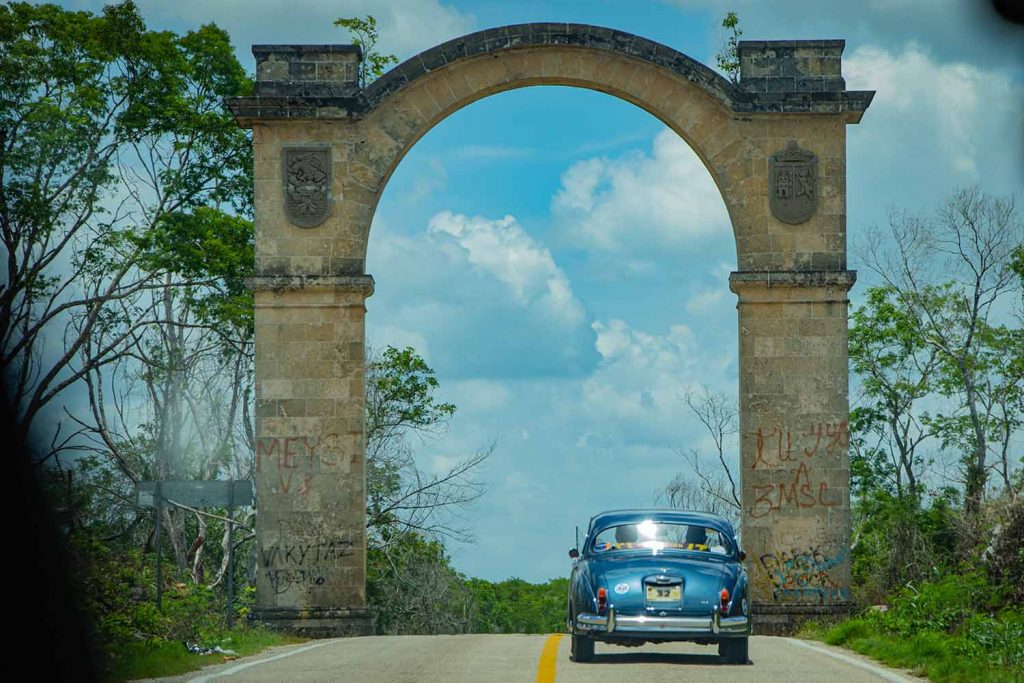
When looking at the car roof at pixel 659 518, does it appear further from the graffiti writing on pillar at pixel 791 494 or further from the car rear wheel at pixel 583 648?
the graffiti writing on pillar at pixel 791 494

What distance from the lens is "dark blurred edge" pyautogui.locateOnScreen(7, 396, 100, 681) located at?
1257cm

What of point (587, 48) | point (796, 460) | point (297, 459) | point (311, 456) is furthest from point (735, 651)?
point (587, 48)

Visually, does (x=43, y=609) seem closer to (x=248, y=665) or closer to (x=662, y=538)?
(x=248, y=665)

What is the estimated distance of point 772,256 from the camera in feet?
76.1

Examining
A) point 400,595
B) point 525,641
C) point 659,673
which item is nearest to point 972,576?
point 525,641

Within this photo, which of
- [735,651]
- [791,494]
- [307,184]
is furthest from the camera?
[307,184]

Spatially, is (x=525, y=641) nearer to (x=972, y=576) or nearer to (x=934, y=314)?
(x=972, y=576)

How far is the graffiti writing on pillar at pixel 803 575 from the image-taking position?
22641 millimetres

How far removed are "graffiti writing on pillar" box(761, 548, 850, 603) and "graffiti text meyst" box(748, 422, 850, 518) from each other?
741 millimetres

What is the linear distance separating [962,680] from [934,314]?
2251cm

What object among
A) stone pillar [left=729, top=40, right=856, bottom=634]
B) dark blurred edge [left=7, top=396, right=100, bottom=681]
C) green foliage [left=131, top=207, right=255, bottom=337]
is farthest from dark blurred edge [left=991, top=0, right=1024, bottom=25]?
green foliage [left=131, top=207, right=255, bottom=337]

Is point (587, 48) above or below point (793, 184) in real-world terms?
above

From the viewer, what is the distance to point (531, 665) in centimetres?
1460

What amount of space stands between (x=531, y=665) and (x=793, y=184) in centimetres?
1135
